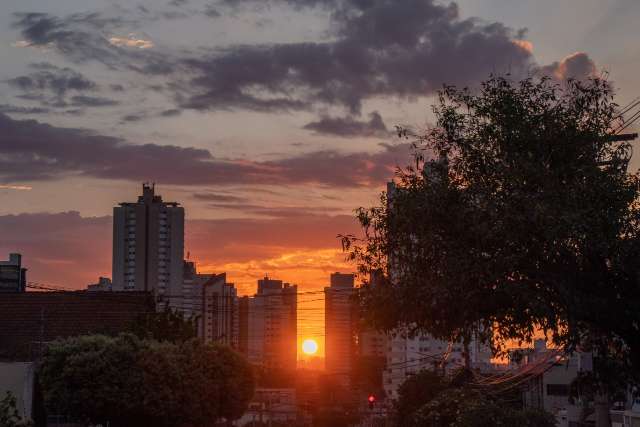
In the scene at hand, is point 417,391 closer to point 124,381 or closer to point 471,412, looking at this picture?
point 124,381

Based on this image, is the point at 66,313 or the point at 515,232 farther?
the point at 66,313

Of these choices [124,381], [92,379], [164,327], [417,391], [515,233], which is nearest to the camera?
[515,233]

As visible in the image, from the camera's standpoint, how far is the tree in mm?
19812

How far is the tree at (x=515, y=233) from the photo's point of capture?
65.0ft

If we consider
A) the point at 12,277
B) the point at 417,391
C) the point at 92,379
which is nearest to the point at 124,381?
the point at 92,379

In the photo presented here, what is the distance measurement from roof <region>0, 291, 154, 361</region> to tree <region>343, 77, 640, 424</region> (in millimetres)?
37594

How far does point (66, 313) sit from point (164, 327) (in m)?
5.91

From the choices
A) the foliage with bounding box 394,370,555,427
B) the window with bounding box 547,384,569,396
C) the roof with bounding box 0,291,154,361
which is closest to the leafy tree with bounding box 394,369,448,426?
the foliage with bounding box 394,370,555,427

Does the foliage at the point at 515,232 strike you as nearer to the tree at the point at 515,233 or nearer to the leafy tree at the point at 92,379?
the tree at the point at 515,233

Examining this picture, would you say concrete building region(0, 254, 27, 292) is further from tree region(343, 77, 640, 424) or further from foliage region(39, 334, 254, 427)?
tree region(343, 77, 640, 424)

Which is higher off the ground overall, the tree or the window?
the tree

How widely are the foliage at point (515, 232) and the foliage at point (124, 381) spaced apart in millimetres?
24731

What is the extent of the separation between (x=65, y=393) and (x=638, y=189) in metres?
30.0

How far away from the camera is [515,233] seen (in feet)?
64.7
